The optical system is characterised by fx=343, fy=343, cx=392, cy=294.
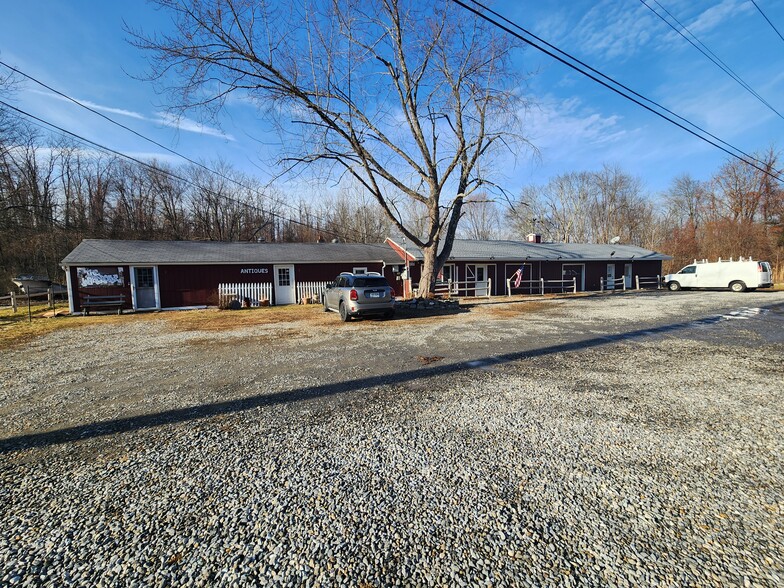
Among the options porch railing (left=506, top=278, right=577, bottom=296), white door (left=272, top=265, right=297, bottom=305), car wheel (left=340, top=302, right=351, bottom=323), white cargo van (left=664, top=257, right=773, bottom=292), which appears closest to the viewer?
car wheel (left=340, top=302, right=351, bottom=323)

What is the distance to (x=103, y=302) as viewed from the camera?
53.2 feet

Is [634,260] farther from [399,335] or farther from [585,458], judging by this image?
[585,458]

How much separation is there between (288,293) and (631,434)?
18.1 m

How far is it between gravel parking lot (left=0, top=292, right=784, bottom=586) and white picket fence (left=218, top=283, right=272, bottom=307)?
38.4 feet

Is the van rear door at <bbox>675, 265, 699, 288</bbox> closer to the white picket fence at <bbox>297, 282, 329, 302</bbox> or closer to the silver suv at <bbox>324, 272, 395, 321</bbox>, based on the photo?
the silver suv at <bbox>324, 272, 395, 321</bbox>

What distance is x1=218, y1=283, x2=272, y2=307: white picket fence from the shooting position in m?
17.3

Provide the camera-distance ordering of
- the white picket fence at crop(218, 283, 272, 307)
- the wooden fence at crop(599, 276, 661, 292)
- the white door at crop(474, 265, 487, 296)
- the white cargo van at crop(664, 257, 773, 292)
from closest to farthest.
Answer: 1. the white picket fence at crop(218, 283, 272, 307)
2. the white cargo van at crop(664, 257, 773, 292)
3. the white door at crop(474, 265, 487, 296)
4. the wooden fence at crop(599, 276, 661, 292)

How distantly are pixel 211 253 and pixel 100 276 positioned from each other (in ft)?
16.0

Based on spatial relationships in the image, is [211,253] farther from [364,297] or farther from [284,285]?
[364,297]

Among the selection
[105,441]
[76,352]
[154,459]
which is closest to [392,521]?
[154,459]

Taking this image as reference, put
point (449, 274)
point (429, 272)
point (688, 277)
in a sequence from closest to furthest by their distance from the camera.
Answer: point (429, 272), point (449, 274), point (688, 277)

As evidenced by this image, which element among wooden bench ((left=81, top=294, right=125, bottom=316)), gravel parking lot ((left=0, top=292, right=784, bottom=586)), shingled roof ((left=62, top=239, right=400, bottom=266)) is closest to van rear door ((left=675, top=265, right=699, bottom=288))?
shingled roof ((left=62, top=239, right=400, bottom=266))

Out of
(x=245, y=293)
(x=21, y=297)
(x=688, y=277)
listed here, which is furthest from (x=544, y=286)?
(x=21, y=297)

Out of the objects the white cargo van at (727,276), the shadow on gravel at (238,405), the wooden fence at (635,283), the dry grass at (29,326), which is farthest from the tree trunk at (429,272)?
the white cargo van at (727,276)
